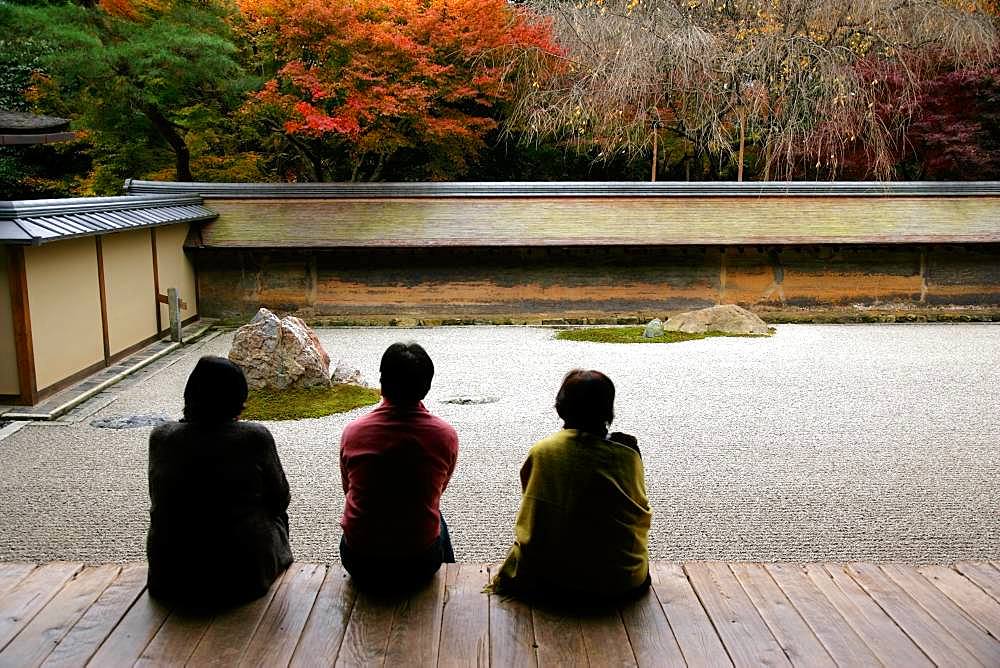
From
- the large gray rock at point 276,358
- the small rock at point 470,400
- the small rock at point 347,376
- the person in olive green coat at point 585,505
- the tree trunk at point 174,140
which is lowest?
the small rock at point 470,400

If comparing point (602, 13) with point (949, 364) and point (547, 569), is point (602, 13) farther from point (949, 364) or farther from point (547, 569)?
point (547, 569)

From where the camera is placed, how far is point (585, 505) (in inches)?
107

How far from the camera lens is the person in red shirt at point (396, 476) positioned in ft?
9.29

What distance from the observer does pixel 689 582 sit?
3080 mm

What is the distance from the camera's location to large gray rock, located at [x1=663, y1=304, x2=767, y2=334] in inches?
439

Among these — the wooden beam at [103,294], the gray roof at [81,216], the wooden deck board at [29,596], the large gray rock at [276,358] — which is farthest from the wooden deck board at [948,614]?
the wooden beam at [103,294]

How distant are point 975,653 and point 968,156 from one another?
14.3m

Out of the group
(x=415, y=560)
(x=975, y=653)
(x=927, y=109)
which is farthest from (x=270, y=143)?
(x=975, y=653)

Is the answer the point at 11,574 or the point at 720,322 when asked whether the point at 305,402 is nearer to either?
the point at 11,574

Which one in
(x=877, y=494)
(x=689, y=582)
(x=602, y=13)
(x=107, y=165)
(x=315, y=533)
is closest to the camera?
(x=689, y=582)

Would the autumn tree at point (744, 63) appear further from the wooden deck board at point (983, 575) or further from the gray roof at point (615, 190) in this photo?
the wooden deck board at point (983, 575)

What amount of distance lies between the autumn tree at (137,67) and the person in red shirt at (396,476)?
1174cm

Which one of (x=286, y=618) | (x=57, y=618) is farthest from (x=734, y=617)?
(x=57, y=618)

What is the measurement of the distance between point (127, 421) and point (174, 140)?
9477 mm
